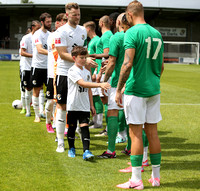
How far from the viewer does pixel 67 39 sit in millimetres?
6035

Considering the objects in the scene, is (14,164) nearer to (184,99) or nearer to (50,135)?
(50,135)

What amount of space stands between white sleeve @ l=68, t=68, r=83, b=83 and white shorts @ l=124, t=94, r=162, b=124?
133cm

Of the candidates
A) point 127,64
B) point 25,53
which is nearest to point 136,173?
point 127,64

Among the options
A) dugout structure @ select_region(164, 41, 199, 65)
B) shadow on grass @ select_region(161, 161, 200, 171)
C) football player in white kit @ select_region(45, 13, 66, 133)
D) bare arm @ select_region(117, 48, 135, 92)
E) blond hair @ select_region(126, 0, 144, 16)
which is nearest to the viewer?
bare arm @ select_region(117, 48, 135, 92)

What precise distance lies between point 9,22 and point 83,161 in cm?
4834

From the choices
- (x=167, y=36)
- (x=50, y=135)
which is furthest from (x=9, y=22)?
(x=50, y=135)

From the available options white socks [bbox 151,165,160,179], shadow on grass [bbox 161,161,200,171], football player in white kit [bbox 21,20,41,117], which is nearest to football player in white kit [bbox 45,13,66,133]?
football player in white kit [bbox 21,20,41,117]

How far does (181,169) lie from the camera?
5262mm

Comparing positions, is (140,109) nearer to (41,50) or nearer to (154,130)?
(154,130)

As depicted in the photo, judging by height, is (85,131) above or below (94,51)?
below

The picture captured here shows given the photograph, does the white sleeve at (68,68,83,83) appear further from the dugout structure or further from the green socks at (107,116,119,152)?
the dugout structure

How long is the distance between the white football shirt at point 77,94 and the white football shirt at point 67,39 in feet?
1.52

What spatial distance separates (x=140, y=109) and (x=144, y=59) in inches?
22.5

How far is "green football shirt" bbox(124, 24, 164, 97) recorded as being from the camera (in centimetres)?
420
